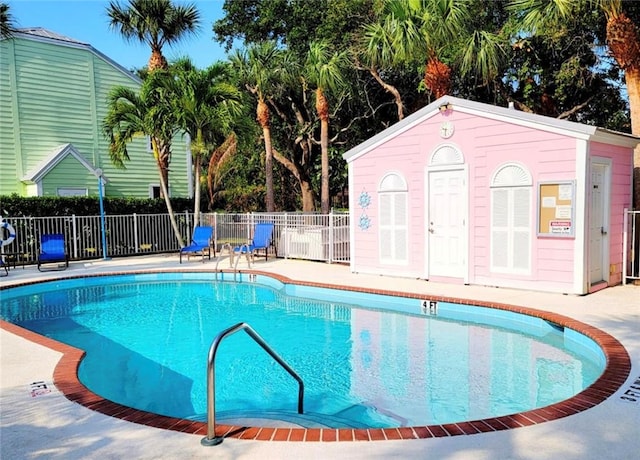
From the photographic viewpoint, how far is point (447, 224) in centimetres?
955

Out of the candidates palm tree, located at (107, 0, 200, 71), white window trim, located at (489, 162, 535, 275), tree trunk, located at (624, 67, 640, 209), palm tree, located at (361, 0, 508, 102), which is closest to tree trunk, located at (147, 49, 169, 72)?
palm tree, located at (107, 0, 200, 71)

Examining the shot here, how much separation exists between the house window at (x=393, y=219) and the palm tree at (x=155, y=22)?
34.4 ft

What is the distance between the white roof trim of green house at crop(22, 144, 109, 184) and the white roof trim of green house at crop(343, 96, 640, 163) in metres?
11.7

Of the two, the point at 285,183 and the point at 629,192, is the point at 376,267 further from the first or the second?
the point at 285,183

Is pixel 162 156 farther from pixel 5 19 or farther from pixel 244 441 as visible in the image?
pixel 244 441

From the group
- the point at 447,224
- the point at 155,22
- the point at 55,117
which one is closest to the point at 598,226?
the point at 447,224

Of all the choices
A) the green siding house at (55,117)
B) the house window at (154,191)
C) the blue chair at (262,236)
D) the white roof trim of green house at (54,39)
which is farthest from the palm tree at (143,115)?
the house window at (154,191)

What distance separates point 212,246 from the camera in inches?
639

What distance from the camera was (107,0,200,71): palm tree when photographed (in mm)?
15844

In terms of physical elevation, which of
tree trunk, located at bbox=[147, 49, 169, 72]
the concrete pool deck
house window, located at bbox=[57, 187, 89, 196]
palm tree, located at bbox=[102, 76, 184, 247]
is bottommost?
the concrete pool deck

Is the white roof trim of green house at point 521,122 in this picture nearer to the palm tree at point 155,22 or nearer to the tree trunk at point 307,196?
the palm tree at point 155,22

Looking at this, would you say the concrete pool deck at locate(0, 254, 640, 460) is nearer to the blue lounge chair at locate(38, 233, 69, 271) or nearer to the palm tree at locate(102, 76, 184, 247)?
the blue lounge chair at locate(38, 233, 69, 271)

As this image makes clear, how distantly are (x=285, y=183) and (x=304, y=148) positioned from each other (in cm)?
483

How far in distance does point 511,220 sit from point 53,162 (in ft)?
49.1
